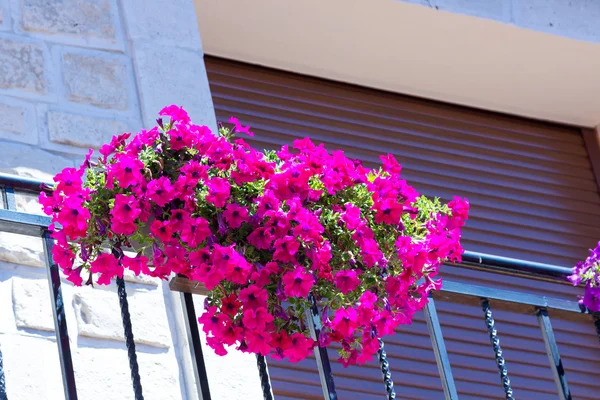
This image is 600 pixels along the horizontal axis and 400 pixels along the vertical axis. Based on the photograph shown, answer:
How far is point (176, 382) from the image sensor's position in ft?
12.8

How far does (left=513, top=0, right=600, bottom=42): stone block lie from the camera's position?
583 centimetres

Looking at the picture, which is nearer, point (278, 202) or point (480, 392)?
point (278, 202)

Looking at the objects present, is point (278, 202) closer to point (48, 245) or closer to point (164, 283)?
point (48, 245)

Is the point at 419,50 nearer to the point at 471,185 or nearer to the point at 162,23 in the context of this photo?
the point at 471,185

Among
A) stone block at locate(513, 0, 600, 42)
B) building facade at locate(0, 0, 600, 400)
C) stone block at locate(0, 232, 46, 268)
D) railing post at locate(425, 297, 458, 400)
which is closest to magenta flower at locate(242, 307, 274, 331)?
railing post at locate(425, 297, 458, 400)

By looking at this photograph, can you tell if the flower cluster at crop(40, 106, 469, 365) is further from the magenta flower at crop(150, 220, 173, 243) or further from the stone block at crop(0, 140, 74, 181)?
the stone block at crop(0, 140, 74, 181)

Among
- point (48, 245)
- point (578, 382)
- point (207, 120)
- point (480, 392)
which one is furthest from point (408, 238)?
point (578, 382)

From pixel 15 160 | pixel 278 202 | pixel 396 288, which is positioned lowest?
pixel 396 288

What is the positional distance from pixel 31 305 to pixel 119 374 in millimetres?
340

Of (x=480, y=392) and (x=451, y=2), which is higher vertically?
(x=451, y=2)

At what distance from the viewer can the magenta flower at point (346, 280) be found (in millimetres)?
3047

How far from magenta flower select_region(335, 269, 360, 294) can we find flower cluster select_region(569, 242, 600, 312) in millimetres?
1337

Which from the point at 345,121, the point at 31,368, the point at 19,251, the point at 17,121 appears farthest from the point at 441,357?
the point at 345,121

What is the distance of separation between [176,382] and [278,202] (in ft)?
3.53
